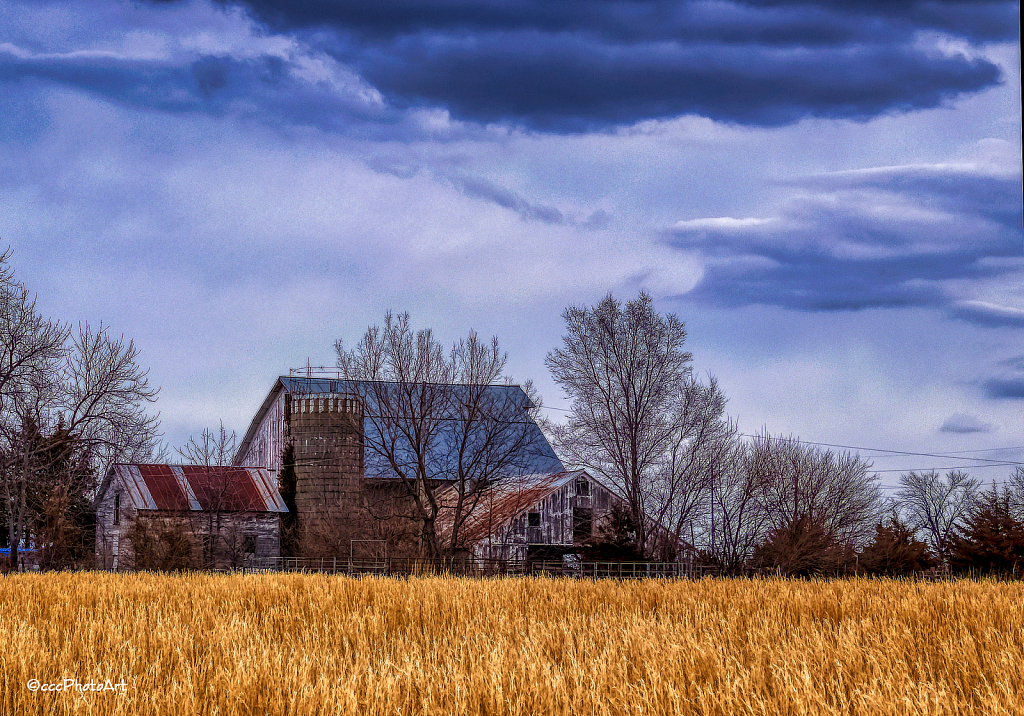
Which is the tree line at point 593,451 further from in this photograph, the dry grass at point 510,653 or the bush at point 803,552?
the dry grass at point 510,653

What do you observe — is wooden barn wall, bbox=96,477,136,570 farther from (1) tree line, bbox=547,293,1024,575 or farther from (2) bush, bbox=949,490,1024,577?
(2) bush, bbox=949,490,1024,577

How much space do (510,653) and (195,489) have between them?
40.6 meters

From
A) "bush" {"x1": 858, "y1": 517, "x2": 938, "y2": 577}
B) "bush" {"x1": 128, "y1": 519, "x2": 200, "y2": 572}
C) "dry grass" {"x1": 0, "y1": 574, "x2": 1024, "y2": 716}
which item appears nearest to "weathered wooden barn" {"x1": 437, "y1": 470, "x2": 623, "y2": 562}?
"bush" {"x1": 128, "y1": 519, "x2": 200, "y2": 572}

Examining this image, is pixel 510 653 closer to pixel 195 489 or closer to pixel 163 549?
pixel 163 549

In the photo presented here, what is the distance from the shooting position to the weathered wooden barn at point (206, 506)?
39.2 metres

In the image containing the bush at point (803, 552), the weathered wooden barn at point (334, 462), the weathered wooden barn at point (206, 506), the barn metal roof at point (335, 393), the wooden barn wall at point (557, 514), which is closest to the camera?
the bush at point (803, 552)

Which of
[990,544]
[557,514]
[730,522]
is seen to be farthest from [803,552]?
[557,514]

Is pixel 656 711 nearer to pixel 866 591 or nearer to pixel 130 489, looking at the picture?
pixel 866 591

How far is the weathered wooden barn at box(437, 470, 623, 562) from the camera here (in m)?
37.5

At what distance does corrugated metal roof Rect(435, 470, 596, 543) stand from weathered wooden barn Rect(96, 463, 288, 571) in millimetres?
9311

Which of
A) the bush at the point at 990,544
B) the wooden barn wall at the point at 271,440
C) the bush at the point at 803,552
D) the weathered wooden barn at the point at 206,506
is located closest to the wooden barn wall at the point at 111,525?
the weathered wooden barn at the point at 206,506

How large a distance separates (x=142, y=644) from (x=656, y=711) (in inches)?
174

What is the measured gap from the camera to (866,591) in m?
13.1

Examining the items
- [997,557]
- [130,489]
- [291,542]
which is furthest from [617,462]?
[130,489]
